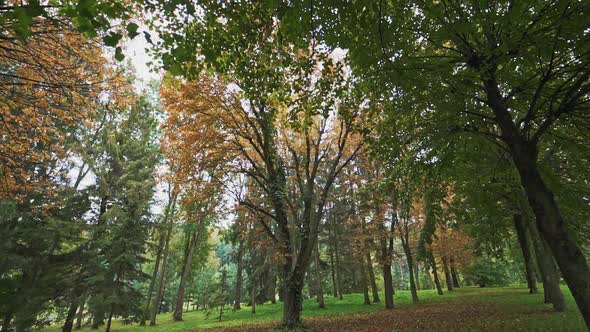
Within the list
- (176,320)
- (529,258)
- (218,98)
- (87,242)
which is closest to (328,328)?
(218,98)

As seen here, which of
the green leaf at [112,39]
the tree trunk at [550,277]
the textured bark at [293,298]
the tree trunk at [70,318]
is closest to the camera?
the green leaf at [112,39]

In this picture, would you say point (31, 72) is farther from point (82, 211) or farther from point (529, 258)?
point (529, 258)

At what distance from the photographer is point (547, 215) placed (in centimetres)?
547

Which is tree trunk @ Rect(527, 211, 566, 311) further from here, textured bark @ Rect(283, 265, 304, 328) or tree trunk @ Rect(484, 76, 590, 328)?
textured bark @ Rect(283, 265, 304, 328)

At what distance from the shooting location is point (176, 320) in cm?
2498

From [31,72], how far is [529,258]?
2225 centimetres

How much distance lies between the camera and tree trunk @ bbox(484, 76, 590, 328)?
505cm

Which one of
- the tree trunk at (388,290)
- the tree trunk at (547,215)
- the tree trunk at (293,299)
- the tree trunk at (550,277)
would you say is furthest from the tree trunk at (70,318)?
the tree trunk at (550,277)

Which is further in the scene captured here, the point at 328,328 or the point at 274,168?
the point at 274,168

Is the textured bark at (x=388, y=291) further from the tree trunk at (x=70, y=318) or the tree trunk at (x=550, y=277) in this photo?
the tree trunk at (x=70, y=318)

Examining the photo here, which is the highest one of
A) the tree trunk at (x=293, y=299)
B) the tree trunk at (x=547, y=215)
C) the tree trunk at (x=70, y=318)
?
the tree trunk at (x=547, y=215)

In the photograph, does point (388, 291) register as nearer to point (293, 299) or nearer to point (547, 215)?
point (293, 299)

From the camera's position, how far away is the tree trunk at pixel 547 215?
16.6 feet

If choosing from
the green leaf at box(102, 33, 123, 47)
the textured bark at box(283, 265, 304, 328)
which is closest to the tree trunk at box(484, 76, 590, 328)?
the green leaf at box(102, 33, 123, 47)
